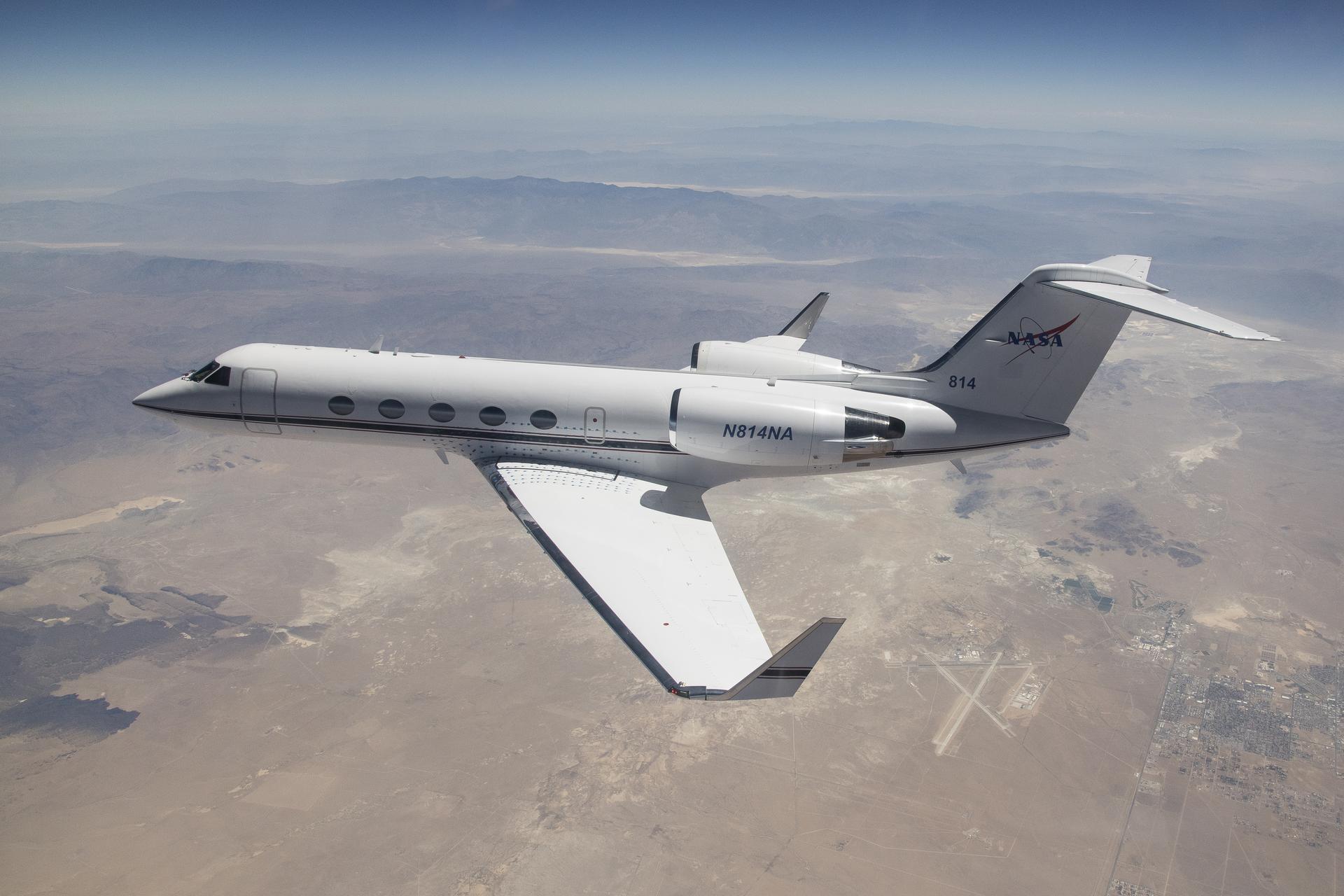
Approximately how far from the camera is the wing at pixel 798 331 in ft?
94.9

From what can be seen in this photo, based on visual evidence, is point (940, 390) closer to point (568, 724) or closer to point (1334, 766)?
point (568, 724)

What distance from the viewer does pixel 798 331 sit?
29953 mm

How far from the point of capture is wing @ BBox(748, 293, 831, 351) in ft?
94.9

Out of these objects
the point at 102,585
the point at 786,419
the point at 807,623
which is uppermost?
the point at 786,419

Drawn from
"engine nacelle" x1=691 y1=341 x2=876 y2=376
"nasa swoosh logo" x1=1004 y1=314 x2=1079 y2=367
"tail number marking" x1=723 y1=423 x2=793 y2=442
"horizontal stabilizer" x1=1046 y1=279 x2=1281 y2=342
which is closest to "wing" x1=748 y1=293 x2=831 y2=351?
"engine nacelle" x1=691 y1=341 x2=876 y2=376

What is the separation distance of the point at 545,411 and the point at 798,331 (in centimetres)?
1219

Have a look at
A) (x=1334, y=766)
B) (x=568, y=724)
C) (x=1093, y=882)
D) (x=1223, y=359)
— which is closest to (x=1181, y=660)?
(x=1334, y=766)

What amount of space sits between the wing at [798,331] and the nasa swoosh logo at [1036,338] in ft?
26.1

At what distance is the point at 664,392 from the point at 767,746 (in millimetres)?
46233

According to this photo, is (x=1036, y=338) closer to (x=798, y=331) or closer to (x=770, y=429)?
(x=770, y=429)

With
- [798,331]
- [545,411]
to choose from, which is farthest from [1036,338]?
[545,411]

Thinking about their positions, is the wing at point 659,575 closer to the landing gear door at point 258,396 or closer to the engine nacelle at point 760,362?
the engine nacelle at point 760,362

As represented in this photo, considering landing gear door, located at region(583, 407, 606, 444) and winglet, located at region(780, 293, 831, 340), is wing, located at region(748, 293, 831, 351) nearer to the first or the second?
winglet, located at region(780, 293, 831, 340)

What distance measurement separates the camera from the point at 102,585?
91.1m
